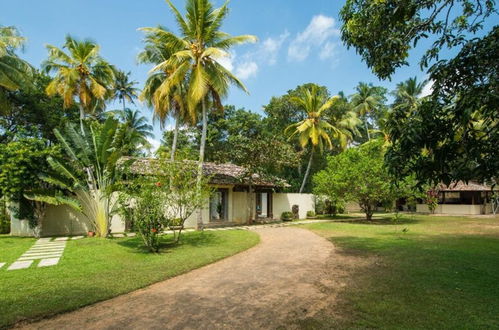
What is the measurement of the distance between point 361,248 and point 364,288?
15.7ft

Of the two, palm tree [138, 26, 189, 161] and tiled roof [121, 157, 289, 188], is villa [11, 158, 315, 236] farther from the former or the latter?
palm tree [138, 26, 189, 161]

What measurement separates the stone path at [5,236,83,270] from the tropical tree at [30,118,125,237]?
1.55 metres

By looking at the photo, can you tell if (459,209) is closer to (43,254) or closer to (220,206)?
(220,206)

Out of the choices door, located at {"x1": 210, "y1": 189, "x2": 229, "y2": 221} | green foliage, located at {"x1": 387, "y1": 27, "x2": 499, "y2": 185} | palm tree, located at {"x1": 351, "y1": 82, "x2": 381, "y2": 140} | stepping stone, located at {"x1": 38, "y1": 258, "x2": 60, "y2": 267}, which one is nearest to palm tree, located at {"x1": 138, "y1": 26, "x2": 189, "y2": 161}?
door, located at {"x1": 210, "y1": 189, "x2": 229, "y2": 221}

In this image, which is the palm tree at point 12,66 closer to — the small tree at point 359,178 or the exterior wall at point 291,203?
the exterior wall at point 291,203

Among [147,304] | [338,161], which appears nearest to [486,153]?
[147,304]

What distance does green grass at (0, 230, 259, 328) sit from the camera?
494cm

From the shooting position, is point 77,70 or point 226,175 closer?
point 77,70

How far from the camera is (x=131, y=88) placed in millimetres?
31484

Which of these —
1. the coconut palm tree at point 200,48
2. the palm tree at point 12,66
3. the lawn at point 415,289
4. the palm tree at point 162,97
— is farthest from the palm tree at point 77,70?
the lawn at point 415,289

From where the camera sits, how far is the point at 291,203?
22984 millimetres

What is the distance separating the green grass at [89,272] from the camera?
4.94 m

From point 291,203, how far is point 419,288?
17.2 m

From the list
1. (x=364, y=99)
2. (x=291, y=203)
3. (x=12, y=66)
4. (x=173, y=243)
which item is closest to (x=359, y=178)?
(x=291, y=203)
